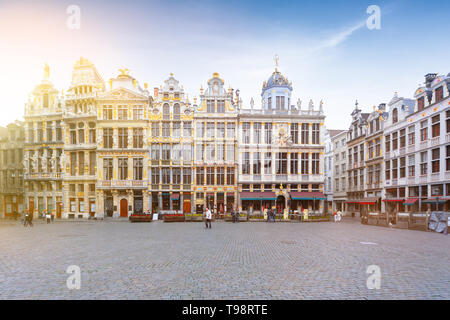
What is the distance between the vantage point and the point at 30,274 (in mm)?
9938

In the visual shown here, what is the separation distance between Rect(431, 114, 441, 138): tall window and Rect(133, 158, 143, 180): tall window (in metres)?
37.4

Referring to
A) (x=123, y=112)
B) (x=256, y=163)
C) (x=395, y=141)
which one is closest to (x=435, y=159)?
(x=395, y=141)

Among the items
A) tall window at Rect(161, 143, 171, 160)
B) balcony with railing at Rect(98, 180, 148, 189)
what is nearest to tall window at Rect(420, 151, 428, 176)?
tall window at Rect(161, 143, 171, 160)

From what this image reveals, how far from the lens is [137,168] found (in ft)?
155

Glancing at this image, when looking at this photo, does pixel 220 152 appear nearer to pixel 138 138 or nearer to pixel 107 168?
pixel 138 138

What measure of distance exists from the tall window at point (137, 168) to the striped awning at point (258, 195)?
15388 mm

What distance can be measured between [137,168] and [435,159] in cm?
3790

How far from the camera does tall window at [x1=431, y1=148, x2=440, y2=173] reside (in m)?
34.0

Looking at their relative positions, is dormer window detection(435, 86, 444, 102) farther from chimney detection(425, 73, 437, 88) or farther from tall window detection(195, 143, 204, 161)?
tall window detection(195, 143, 204, 161)

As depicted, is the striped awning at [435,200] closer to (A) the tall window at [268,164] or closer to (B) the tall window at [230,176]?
(A) the tall window at [268,164]

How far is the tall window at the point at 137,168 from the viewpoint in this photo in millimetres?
47000
